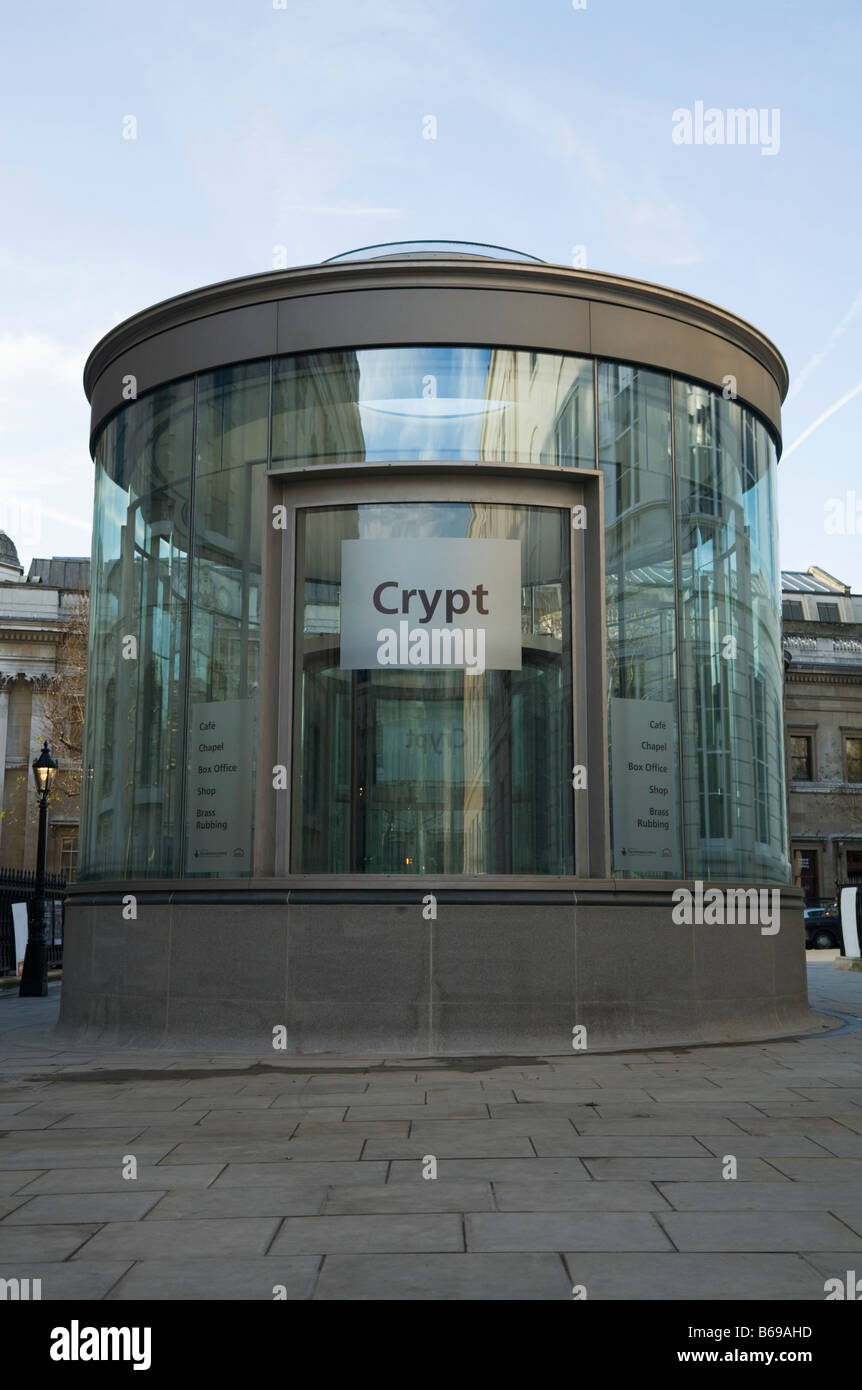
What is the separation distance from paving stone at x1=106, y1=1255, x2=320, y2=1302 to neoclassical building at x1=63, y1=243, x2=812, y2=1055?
22.3ft

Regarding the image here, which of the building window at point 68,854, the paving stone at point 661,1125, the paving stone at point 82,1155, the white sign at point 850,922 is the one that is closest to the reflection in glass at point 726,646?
the paving stone at point 661,1125

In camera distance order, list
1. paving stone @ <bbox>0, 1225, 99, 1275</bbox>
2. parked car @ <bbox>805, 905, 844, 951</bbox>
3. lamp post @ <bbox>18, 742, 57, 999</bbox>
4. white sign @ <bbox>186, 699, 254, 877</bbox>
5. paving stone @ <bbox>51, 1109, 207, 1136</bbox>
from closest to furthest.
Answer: paving stone @ <bbox>0, 1225, 99, 1275</bbox> < paving stone @ <bbox>51, 1109, 207, 1136</bbox> < white sign @ <bbox>186, 699, 254, 877</bbox> < lamp post @ <bbox>18, 742, 57, 999</bbox> < parked car @ <bbox>805, 905, 844, 951</bbox>

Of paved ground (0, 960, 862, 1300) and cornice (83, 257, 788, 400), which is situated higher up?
cornice (83, 257, 788, 400)

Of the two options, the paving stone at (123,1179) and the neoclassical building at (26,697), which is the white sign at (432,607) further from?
the neoclassical building at (26,697)

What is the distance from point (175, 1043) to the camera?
12.5m

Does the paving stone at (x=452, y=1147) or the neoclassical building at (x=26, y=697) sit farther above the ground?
the neoclassical building at (x=26, y=697)

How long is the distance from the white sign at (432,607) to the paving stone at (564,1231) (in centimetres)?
749

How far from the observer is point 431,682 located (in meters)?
13.0

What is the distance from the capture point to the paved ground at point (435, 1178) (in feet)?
16.6

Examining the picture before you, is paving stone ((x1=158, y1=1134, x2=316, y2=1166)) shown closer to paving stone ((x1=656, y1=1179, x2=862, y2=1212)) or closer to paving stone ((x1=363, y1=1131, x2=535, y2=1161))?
paving stone ((x1=363, y1=1131, x2=535, y2=1161))

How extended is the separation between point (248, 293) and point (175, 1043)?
7.54 metres

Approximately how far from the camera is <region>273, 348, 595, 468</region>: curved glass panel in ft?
43.8

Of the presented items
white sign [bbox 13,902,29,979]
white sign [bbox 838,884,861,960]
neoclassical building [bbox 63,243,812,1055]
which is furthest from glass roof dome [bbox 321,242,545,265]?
white sign [bbox 838,884,861,960]
